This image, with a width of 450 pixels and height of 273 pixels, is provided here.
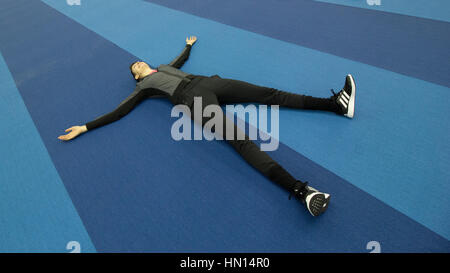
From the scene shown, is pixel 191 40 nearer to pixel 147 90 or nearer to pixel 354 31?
pixel 147 90

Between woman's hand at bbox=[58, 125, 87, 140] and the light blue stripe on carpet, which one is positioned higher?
woman's hand at bbox=[58, 125, 87, 140]

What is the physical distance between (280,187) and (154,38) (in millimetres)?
3663

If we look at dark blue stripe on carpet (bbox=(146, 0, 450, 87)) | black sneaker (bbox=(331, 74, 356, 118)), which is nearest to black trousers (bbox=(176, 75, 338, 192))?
black sneaker (bbox=(331, 74, 356, 118))

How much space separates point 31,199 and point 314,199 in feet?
9.19

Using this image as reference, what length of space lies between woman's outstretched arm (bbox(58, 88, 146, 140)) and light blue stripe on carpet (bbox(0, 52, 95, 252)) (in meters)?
0.38

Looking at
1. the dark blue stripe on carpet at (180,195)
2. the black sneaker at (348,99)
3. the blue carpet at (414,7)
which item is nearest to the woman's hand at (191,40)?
the dark blue stripe on carpet at (180,195)

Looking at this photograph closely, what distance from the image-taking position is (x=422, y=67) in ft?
10.2

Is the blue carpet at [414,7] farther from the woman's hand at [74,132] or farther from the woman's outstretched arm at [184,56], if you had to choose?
the woman's hand at [74,132]

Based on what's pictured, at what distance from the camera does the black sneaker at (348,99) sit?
2.65 m

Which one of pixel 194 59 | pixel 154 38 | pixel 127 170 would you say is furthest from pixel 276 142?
pixel 154 38

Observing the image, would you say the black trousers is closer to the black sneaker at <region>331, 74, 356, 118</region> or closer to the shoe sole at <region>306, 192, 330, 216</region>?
the black sneaker at <region>331, 74, 356, 118</region>

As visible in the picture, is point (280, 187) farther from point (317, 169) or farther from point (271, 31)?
point (271, 31)

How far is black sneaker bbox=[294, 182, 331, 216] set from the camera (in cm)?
200

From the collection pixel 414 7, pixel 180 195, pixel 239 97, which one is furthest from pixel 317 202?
pixel 414 7
